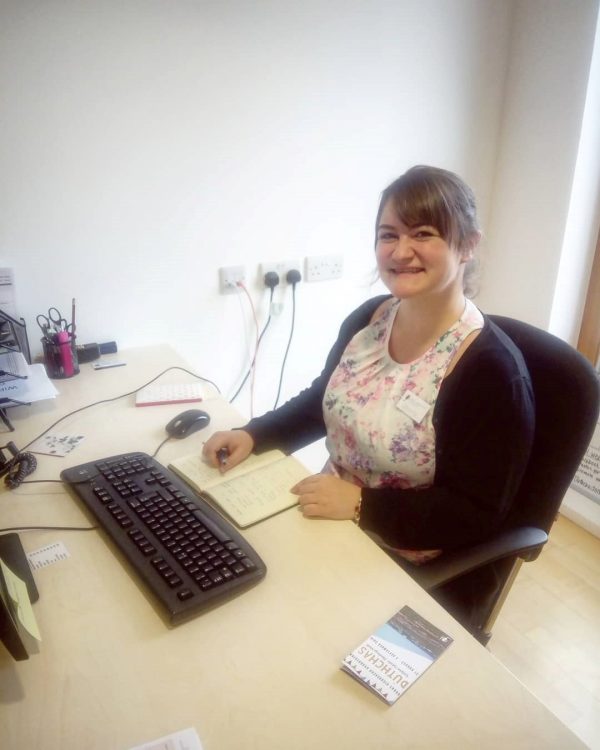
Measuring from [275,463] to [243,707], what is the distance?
53cm

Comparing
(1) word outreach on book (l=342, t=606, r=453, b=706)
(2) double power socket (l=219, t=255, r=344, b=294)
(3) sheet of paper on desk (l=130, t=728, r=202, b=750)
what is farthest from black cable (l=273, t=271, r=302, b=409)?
(3) sheet of paper on desk (l=130, t=728, r=202, b=750)

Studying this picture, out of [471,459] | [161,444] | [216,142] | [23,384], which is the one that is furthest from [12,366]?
[471,459]

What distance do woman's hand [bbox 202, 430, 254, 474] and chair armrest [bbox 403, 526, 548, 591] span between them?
0.40 metres

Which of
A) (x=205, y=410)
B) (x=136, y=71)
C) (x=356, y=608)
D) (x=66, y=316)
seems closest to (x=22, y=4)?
(x=136, y=71)

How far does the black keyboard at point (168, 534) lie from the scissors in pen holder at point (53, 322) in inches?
25.9

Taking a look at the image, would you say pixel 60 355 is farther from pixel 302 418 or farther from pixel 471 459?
pixel 471 459

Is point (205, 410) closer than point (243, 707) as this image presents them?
No

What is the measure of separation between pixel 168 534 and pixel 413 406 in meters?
0.54

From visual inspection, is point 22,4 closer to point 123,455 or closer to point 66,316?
point 66,316

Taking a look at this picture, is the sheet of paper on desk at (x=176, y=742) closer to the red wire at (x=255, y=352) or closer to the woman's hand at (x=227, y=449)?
the woman's hand at (x=227, y=449)

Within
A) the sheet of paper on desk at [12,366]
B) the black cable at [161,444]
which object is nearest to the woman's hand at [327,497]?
the black cable at [161,444]

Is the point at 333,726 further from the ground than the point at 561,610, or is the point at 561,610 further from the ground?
the point at 333,726

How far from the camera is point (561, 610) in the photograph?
1.77m

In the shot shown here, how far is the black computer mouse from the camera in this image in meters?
1.23
